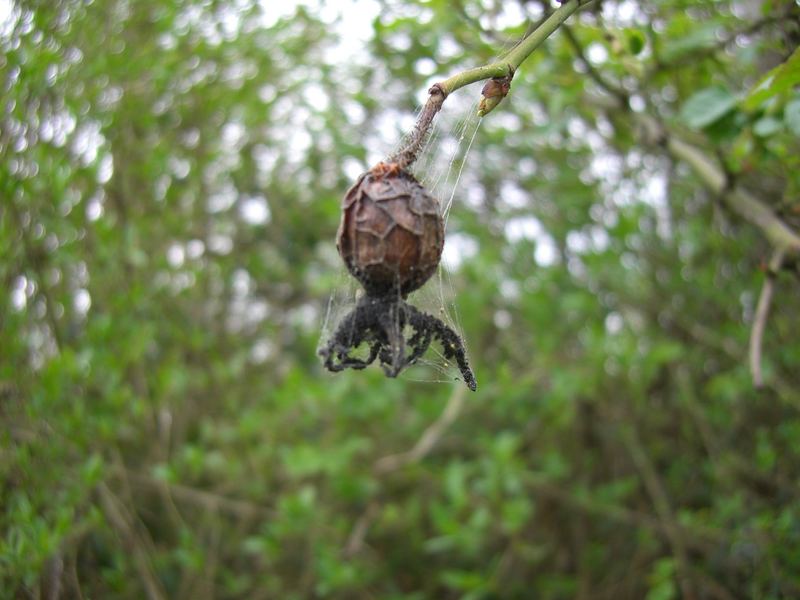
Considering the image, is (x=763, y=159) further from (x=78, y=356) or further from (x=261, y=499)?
(x=261, y=499)

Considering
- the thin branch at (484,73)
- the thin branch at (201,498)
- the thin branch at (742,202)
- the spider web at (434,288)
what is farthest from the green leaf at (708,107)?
the thin branch at (201,498)

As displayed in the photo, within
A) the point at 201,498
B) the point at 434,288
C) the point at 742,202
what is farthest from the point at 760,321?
the point at 201,498

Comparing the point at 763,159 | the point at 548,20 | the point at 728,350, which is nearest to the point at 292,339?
the point at 728,350

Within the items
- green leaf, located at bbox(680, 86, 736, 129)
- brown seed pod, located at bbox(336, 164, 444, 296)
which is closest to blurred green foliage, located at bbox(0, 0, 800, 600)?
green leaf, located at bbox(680, 86, 736, 129)

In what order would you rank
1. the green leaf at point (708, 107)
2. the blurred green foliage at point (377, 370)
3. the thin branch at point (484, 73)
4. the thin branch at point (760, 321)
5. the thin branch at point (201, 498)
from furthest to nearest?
the thin branch at point (201, 498) → the blurred green foliage at point (377, 370) → the green leaf at point (708, 107) → the thin branch at point (760, 321) → the thin branch at point (484, 73)

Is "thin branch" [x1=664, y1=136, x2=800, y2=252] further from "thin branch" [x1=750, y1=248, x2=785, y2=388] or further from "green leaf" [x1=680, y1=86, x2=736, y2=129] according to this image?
"green leaf" [x1=680, y1=86, x2=736, y2=129]

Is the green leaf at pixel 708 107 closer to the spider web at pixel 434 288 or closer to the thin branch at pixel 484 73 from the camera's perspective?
the spider web at pixel 434 288

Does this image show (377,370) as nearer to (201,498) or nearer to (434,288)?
(201,498)
